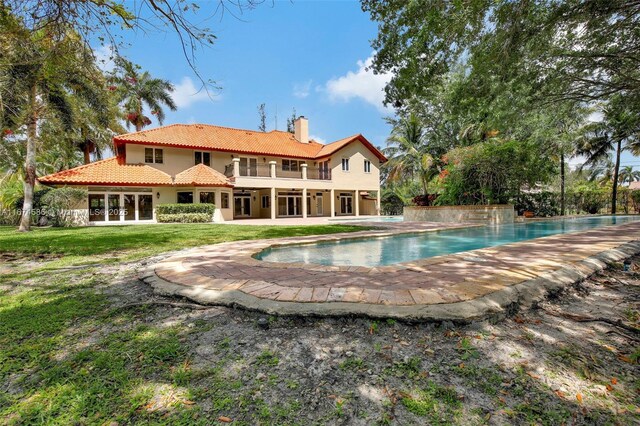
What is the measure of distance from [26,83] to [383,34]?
34.7ft

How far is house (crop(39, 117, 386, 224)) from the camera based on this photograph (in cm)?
1881

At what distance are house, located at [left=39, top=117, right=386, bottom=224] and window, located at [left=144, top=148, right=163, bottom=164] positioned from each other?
6 centimetres

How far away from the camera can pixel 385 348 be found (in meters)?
2.41

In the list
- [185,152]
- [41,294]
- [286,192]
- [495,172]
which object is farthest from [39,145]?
[495,172]

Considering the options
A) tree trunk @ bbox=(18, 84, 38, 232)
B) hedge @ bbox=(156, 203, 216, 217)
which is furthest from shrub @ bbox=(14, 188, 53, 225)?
hedge @ bbox=(156, 203, 216, 217)

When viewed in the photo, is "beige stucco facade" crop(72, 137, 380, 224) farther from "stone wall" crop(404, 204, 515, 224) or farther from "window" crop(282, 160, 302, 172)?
"stone wall" crop(404, 204, 515, 224)

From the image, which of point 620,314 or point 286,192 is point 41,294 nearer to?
point 620,314

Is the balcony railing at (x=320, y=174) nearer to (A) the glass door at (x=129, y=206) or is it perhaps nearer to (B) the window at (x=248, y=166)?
(B) the window at (x=248, y=166)

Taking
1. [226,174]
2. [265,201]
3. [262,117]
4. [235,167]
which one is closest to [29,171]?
[235,167]

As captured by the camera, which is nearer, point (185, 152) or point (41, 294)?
point (41, 294)

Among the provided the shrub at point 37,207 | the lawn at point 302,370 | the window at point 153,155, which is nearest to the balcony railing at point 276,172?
the window at point 153,155

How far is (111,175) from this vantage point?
61.4ft

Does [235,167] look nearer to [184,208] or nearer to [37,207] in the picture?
[184,208]

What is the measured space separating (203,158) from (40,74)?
1733 cm
